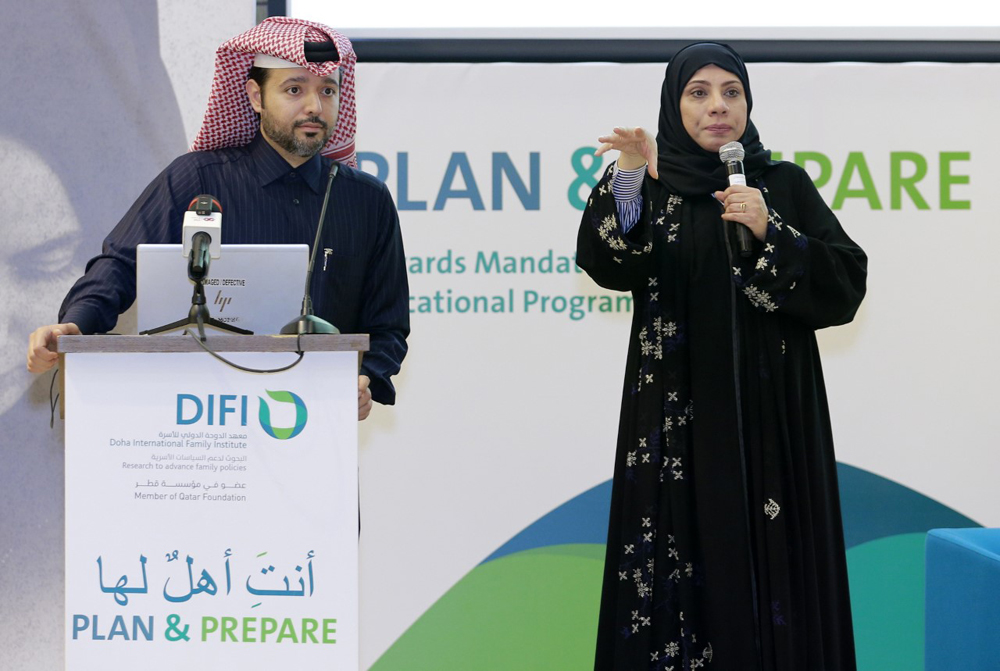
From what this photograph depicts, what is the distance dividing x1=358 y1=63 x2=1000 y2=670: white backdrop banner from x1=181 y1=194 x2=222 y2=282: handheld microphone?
1616 millimetres

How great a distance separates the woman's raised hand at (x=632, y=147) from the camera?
230cm

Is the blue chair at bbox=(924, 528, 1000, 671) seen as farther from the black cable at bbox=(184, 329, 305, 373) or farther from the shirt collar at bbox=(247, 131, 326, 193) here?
the shirt collar at bbox=(247, 131, 326, 193)

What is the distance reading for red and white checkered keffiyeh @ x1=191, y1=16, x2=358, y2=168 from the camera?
2453 millimetres

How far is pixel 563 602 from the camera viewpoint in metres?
3.46

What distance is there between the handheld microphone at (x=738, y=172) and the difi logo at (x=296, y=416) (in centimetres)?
104

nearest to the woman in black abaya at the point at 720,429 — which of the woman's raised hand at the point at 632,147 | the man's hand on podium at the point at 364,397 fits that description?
the woman's raised hand at the point at 632,147

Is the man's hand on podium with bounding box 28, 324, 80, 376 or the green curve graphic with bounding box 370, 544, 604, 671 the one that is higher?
the man's hand on podium with bounding box 28, 324, 80, 376

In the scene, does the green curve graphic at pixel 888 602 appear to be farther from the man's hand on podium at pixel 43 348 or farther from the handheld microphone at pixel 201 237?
the man's hand on podium at pixel 43 348

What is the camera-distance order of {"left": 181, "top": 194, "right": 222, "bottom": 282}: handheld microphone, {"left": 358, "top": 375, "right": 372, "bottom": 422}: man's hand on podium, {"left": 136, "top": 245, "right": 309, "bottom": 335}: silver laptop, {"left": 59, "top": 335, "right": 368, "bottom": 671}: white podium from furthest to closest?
1. {"left": 358, "top": 375, "right": 372, "bottom": 422}: man's hand on podium
2. {"left": 136, "top": 245, "right": 309, "bottom": 335}: silver laptop
3. {"left": 181, "top": 194, "right": 222, "bottom": 282}: handheld microphone
4. {"left": 59, "top": 335, "right": 368, "bottom": 671}: white podium

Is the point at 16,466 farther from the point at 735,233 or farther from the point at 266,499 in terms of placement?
the point at 735,233

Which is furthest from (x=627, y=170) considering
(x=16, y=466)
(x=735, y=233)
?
(x=16, y=466)

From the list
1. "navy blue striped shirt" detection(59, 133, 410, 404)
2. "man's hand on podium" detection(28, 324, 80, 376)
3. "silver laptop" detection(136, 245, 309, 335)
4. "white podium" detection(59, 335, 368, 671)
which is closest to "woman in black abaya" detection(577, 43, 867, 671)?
"navy blue striped shirt" detection(59, 133, 410, 404)

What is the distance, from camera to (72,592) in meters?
→ 1.72

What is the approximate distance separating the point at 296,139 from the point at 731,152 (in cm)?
98
